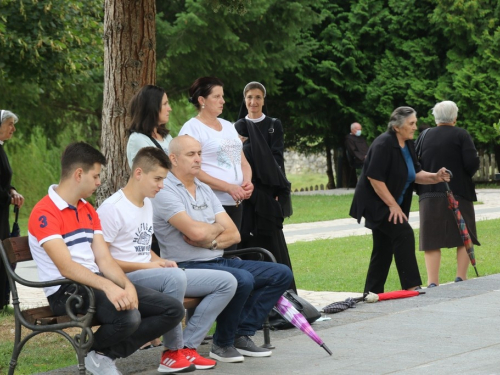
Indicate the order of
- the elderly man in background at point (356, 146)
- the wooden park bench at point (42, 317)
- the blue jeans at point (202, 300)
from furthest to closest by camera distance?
the elderly man in background at point (356, 146)
the blue jeans at point (202, 300)
the wooden park bench at point (42, 317)

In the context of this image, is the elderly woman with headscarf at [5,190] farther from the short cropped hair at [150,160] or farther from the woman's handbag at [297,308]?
the short cropped hair at [150,160]

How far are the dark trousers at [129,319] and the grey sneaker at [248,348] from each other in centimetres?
94

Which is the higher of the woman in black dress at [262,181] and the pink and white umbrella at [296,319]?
the woman in black dress at [262,181]

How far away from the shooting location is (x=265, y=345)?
271 inches

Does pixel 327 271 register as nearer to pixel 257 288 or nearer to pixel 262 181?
pixel 262 181

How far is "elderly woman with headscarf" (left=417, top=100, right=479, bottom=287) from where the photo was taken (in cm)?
1032

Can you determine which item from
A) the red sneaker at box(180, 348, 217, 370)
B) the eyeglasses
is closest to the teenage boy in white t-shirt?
the red sneaker at box(180, 348, 217, 370)

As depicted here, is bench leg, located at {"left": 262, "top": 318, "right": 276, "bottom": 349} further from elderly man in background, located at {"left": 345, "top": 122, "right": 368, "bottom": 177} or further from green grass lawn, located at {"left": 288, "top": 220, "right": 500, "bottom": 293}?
elderly man in background, located at {"left": 345, "top": 122, "right": 368, "bottom": 177}

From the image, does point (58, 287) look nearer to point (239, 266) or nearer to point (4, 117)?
point (239, 266)

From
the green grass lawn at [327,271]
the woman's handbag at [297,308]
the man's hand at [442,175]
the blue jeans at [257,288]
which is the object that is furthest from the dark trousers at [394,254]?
the blue jeans at [257,288]

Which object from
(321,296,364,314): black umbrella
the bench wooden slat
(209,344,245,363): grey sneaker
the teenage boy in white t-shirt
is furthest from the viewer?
(321,296,364,314): black umbrella

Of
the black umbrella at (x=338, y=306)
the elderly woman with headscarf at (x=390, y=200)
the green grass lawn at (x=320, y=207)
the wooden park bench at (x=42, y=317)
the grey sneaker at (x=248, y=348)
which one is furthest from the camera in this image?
the green grass lawn at (x=320, y=207)

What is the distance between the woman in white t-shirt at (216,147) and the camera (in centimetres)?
757

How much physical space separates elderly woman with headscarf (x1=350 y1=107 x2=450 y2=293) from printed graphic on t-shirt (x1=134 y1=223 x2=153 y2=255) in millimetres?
3429
